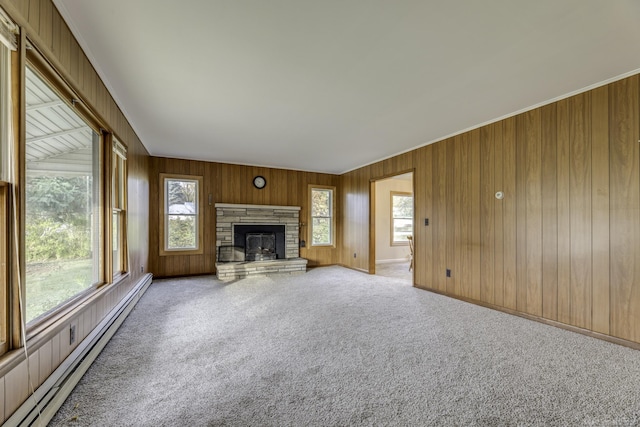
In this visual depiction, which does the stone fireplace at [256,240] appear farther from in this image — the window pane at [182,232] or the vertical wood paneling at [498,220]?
the vertical wood paneling at [498,220]

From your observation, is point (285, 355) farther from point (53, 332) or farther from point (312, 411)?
point (53, 332)

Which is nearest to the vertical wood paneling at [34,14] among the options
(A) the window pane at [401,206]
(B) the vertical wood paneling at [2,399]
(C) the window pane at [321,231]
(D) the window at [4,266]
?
(D) the window at [4,266]

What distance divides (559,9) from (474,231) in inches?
99.5

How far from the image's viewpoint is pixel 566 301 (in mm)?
2668

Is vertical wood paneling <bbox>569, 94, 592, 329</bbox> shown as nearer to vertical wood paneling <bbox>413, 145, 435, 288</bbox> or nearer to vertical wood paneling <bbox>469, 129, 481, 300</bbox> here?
vertical wood paneling <bbox>469, 129, 481, 300</bbox>

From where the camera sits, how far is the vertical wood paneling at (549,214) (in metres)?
2.76

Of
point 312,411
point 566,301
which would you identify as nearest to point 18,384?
point 312,411

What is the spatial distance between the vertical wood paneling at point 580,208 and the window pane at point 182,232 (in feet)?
18.6

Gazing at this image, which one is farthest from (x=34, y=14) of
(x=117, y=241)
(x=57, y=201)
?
(x=117, y=241)

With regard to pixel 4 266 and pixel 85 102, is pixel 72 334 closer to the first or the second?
pixel 4 266

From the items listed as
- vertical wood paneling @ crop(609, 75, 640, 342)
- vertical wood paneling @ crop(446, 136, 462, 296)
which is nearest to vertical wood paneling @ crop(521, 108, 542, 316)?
vertical wood paneling @ crop(609, 75, 640, 342)

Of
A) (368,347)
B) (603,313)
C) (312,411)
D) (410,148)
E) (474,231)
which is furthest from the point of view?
(410,148)

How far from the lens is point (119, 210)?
120 inches

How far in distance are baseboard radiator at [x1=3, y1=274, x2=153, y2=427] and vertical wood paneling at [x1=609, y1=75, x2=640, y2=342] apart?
4.11m
